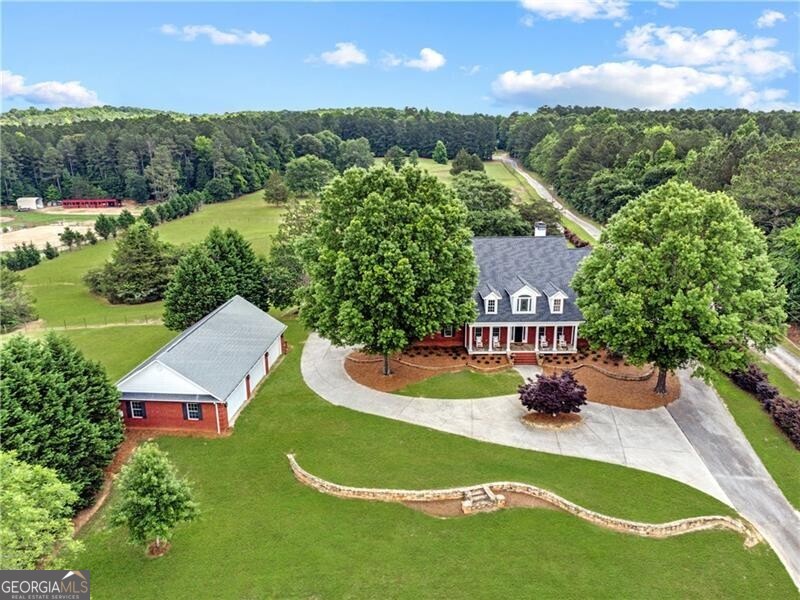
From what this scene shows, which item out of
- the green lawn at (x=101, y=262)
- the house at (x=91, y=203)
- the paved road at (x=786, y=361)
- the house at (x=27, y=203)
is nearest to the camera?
the paved road at (x=786, y=361)

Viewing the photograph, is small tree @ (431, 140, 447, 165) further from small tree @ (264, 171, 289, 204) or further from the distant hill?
the distant hill

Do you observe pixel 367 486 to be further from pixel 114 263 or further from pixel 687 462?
pixel 114 263

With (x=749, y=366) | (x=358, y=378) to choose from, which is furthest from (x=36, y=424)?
(x=749, y=366)

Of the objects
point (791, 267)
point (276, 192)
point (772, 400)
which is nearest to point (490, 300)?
point (772, 400)

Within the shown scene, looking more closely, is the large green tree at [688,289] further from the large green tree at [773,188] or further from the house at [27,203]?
the house at [27,203]

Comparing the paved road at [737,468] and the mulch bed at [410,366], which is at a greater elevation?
the mulch bed at [410,366]

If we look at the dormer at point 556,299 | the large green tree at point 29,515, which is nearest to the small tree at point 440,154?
the dormer at point 556,299

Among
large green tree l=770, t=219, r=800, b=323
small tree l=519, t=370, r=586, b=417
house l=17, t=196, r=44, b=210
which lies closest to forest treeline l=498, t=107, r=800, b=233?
large green tree l=770, t=219, r=800, b=323
